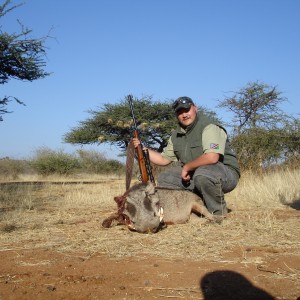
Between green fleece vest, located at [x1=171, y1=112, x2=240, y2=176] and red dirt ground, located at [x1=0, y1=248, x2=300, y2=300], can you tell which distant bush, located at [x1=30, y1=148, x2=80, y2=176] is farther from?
red dirt ground, located at [x1=0, y1=248, x2=300, y2=300]

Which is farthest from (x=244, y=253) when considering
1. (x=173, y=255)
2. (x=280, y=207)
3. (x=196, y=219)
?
(x=280, y=207)

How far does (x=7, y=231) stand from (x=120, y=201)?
1.31 metres

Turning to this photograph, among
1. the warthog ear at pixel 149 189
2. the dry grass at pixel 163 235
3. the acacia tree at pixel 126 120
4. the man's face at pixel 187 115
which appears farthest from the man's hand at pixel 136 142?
the acacia tree at pixel 126 120

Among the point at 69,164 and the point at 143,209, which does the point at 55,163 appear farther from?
the point at 143,209

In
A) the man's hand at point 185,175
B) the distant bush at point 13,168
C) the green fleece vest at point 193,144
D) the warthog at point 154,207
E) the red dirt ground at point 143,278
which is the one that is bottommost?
the distant bush at point 13,168

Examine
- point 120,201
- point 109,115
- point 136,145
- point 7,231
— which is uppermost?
point 109,115

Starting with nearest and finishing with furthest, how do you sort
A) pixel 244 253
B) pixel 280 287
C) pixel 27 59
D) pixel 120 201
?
pixel 280 287
pixel 244 253
pixel 120 201
pixel 27 59

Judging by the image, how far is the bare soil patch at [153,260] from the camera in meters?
2.48

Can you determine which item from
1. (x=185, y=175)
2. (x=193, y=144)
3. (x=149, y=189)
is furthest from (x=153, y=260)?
(x=193, y=144)

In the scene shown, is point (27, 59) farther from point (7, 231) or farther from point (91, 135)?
point (91, 135)

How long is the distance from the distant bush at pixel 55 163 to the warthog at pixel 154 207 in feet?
74.5

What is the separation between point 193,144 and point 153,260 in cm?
220

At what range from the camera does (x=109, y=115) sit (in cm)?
2342

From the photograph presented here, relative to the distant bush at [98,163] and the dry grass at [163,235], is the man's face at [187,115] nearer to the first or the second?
the dry grass at [163,235]
